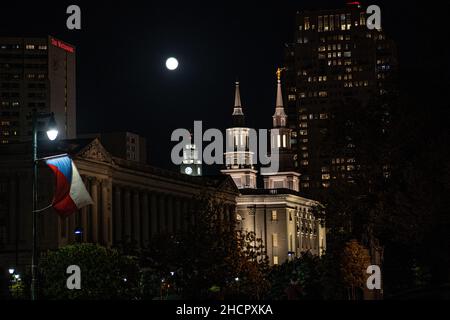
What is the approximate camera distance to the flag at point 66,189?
38.2m

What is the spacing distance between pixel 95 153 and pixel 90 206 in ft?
21.6

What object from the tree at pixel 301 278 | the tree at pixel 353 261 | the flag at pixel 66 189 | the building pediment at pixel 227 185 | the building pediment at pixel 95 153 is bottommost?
the tree at pixel 301 278

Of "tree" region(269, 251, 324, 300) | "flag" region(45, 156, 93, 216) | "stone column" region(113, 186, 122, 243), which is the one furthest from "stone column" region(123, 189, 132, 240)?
"flag" region(45, 156, 93, 216)

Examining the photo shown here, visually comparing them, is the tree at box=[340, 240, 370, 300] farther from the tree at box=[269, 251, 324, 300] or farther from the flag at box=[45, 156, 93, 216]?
the flag at box=[45, 156, 93, 216]

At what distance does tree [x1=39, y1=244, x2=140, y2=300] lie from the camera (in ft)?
199

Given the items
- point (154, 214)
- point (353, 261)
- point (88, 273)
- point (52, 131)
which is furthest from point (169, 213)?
point (52, 131)

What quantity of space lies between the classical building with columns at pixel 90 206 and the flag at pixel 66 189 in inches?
2300

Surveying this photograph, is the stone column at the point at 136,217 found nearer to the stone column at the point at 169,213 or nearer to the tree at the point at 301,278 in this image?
the stone column at the point at 169,213

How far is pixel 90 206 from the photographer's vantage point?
127750 mm

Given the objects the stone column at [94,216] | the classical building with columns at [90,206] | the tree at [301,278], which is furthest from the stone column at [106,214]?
the tree at [301,278]

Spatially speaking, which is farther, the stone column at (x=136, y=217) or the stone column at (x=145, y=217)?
the stone column at (x=145, y=217)

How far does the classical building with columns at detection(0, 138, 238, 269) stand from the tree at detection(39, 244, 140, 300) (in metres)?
33.0

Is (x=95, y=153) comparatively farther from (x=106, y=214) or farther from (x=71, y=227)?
(x=71, y=227)
